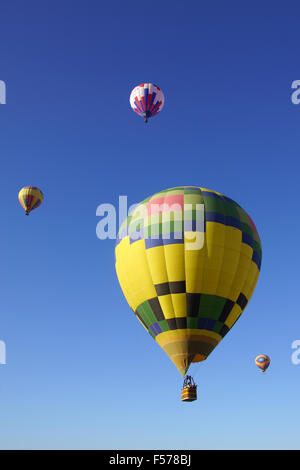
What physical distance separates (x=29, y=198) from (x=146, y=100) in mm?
10980

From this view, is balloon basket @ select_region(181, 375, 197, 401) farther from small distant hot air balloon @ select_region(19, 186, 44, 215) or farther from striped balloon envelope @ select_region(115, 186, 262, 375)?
small distant hot air balloon @ select_region(19, 186, 44, 215)

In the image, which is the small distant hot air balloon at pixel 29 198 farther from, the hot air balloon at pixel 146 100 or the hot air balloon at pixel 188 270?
the hot air balloon at pixel 188 270

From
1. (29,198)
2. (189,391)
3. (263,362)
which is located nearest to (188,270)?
(189,391)

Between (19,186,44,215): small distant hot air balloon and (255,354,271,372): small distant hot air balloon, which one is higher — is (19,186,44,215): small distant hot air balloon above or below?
above

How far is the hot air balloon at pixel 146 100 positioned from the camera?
29.0 m

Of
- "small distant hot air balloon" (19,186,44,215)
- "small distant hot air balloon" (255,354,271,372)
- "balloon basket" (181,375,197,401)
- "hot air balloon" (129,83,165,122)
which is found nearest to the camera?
"balloon basket" (181,375,197,401)

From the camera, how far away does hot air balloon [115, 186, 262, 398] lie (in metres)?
21.6

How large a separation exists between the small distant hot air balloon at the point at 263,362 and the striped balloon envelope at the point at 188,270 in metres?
21.1

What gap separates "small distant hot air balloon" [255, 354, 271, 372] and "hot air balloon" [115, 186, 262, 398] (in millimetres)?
21056

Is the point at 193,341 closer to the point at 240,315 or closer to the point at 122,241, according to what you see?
the point at 240,315

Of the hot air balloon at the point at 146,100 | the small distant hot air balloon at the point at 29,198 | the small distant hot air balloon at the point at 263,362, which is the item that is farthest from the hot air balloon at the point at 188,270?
the small distant hot air balloon at the point at 263,362

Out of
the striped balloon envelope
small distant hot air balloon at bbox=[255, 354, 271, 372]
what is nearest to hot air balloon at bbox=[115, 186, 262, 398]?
the striped balloon envelope
